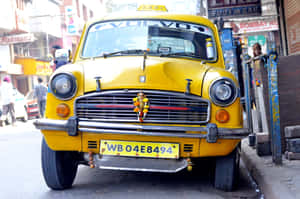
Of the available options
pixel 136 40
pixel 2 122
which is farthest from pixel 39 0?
pixel 136 40

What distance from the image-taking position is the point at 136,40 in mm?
5406

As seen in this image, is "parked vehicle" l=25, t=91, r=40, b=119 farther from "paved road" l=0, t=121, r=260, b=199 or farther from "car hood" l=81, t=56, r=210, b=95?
"car hood" l=81, t=56, r=210, b=95

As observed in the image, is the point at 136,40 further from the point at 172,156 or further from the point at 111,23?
the point at 172,156

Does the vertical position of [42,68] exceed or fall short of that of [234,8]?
it exceeds it

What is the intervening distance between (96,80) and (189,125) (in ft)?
3.19

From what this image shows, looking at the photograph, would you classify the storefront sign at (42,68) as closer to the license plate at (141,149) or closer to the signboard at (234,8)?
the signboard at (234,8)

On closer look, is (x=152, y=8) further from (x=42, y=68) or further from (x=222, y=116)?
(x=42, y=68)

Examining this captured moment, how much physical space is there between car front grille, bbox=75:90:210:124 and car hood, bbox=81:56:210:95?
7 centimetres

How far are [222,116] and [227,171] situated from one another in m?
0.64

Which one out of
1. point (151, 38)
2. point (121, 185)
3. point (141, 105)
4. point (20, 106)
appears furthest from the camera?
point (20, 106)

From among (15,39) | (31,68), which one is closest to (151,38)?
(15,39)

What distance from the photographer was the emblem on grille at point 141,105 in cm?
427

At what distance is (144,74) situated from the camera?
4402 mm

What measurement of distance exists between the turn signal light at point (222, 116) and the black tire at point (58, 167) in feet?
5.23
